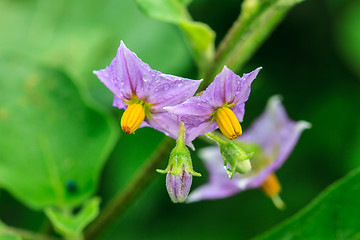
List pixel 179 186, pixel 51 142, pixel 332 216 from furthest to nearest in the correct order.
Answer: pixel 51 142 → pixel 332 216 → pixel 179 186

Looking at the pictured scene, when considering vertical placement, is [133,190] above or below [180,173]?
below

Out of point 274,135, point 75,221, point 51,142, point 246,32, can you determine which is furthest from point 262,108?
point 75,221

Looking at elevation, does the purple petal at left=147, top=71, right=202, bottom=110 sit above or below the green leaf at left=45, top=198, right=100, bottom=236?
above

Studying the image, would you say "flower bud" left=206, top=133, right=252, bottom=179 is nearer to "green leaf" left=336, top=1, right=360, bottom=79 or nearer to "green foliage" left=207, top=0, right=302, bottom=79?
"green foliage" left=207, top=0, right=302, bottom=79

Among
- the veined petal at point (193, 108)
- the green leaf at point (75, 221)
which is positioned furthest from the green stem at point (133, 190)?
the veined petal at point (193, 108)

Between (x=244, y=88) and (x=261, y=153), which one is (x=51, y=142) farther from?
(x=244, y=88)

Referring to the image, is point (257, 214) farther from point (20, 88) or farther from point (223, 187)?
point (20, 88)

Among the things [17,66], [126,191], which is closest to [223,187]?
[126,191]

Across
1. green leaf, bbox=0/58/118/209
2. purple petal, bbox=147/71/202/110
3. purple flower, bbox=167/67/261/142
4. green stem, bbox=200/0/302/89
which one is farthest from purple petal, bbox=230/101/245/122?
green leaf, bbox=0/58/118/209
